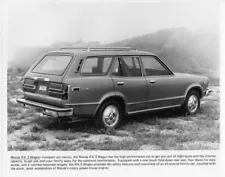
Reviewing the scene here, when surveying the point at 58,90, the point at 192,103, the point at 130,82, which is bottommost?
the point at 192,103

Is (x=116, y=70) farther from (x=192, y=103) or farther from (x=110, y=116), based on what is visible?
(x=192, y=103)

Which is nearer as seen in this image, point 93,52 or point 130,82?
point 93,52

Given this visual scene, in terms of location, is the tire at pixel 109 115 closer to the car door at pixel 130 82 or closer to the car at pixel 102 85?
the car at pixel 102 85

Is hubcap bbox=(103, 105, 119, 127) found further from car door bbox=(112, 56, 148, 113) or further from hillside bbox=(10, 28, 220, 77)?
hillside bbox=(10, 28, 220, 77)

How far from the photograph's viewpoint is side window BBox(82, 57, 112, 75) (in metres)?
7.60

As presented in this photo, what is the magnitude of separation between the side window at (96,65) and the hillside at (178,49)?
40 centimetres

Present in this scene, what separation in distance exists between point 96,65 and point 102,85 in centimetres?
37

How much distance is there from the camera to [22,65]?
26.3 feet

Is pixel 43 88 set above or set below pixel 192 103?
above

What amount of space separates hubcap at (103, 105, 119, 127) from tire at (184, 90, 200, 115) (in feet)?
4.97

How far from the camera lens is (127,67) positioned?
26.4ft

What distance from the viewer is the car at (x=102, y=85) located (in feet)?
24.1

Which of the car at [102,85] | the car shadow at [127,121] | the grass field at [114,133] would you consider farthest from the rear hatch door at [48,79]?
the car shadow at [127,121]

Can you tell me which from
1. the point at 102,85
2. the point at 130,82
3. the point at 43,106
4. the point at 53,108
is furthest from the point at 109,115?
the point at 43,106
